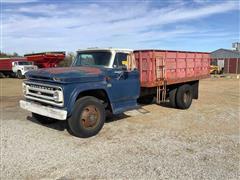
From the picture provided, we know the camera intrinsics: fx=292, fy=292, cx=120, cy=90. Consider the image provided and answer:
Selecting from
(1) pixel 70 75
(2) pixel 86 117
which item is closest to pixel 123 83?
(2) pixel 86 117

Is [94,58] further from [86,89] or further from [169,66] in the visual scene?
[169,66]

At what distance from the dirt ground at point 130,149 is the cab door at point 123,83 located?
0.70m

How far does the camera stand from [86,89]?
6.77 metres

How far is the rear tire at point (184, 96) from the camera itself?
1050cm

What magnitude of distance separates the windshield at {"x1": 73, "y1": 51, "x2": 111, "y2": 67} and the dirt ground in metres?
1.74

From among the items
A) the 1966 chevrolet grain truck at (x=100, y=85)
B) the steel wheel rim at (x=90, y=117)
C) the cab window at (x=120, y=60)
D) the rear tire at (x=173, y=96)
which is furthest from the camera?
the rear tire at (x=173, y=96)

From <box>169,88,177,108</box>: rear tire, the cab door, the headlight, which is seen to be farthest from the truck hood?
<box>169,88,177,108</box>: rear tire

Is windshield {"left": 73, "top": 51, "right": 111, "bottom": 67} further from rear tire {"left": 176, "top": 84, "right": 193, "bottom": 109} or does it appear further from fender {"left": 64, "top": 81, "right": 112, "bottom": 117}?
rear tire {"left": 176, "top": 84, "right": 193, "bottom": 109}

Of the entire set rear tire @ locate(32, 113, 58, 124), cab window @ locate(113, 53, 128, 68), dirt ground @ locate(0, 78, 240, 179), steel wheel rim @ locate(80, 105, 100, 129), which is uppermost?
cab window @ locate(113, 53, 128, 68)

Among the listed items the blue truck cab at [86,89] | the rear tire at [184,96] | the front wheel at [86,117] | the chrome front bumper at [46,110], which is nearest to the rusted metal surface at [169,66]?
the rear tire at [184,96]

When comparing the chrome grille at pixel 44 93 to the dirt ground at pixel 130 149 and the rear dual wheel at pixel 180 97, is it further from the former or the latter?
the rear dual wheel at pixel 180 97

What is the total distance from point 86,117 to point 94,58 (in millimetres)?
1931

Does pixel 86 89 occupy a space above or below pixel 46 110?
above

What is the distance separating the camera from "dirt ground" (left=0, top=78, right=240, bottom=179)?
4.91 m
